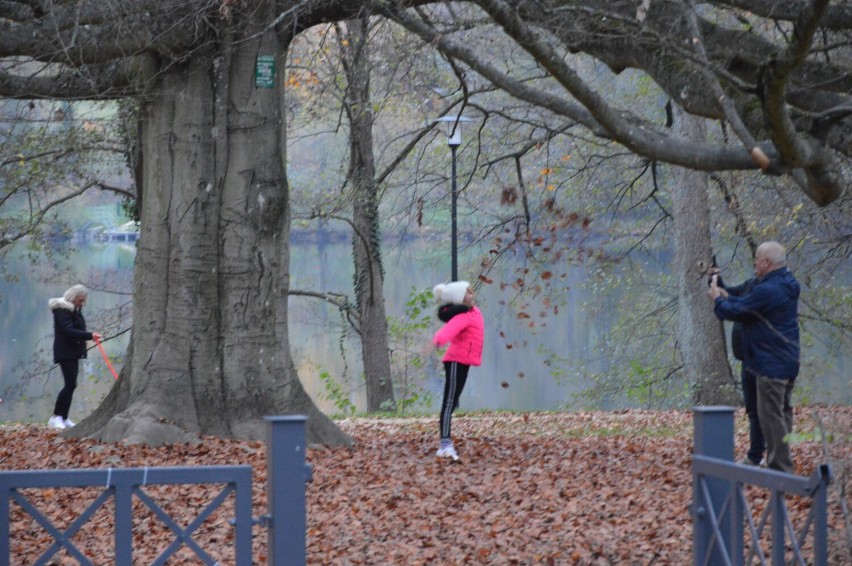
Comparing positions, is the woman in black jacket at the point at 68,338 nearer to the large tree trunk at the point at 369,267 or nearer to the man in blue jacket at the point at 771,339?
the large tree trunk at the point at 369,267

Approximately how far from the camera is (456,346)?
408 inches

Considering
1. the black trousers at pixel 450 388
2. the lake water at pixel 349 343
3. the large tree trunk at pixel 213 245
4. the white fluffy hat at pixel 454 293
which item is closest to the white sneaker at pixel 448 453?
the black trousers at pixel 450 388

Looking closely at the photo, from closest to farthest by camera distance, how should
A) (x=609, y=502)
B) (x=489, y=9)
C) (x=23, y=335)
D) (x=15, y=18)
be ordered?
(x=489, y=9) < (x=609, y=502) < (x=15, y=18) < (x=23, y=335)

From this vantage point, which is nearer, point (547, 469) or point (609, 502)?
point (609, 502)

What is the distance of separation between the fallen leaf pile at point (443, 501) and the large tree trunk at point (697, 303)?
19.9 feet

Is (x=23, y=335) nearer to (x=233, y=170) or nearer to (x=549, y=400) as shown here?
(x=549, y=400)

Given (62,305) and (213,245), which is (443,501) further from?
(62,305)

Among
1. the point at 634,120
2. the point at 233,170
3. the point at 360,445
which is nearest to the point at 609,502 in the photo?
the point at 360,445

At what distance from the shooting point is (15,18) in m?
9.75

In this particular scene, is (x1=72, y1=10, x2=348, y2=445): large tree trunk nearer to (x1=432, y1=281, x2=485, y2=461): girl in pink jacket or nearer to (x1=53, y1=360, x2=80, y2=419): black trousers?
(x1=432, y1=281, x2=485, y2=461): girl in pink jacket

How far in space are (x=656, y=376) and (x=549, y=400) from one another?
5.37 metres

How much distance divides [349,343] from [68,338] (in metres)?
22.8

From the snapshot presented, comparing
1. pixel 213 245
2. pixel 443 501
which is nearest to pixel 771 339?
pixel 443 501

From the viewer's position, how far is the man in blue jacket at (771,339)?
8031mm
